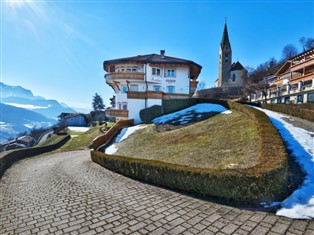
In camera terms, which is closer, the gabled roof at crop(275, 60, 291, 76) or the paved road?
the paved road

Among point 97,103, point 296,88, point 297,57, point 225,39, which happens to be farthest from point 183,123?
point 97,103

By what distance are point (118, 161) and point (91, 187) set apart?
2.56 metres

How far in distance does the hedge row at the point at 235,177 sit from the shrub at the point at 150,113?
18.1 metres

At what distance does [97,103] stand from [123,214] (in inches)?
3761

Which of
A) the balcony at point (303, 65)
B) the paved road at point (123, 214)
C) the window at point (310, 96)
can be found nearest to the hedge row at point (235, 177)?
the paved road at point (123, 214)

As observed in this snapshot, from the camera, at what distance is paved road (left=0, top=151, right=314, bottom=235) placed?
468cm

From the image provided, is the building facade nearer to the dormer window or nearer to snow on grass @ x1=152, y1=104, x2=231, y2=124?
snow on grass @ x1=152, y1=104, x2=231, y2=124

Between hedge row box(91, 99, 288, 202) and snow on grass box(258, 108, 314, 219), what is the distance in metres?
0.47

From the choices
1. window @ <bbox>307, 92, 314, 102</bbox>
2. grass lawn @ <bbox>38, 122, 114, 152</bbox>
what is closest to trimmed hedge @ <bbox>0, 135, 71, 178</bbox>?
grass lawn @ <bbox>38, 122, 114, 152</bbox>

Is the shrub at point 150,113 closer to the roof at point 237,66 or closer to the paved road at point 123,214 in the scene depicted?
the paved road at point 123,214

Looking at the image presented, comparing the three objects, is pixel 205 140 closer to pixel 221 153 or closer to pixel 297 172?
pixel 221 153

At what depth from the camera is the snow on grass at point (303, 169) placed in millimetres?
5070

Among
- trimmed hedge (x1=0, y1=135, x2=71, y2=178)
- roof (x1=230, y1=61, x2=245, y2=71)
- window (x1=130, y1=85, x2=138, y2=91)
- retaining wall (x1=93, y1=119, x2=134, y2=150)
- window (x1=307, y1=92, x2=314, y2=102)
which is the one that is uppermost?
roof (x1=230, y1=61, x2=245, y2=71)

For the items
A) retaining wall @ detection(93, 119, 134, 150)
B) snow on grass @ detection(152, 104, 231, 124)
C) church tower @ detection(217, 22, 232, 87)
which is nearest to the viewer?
retaining wall @ detection(93, 119, 134, 150)
